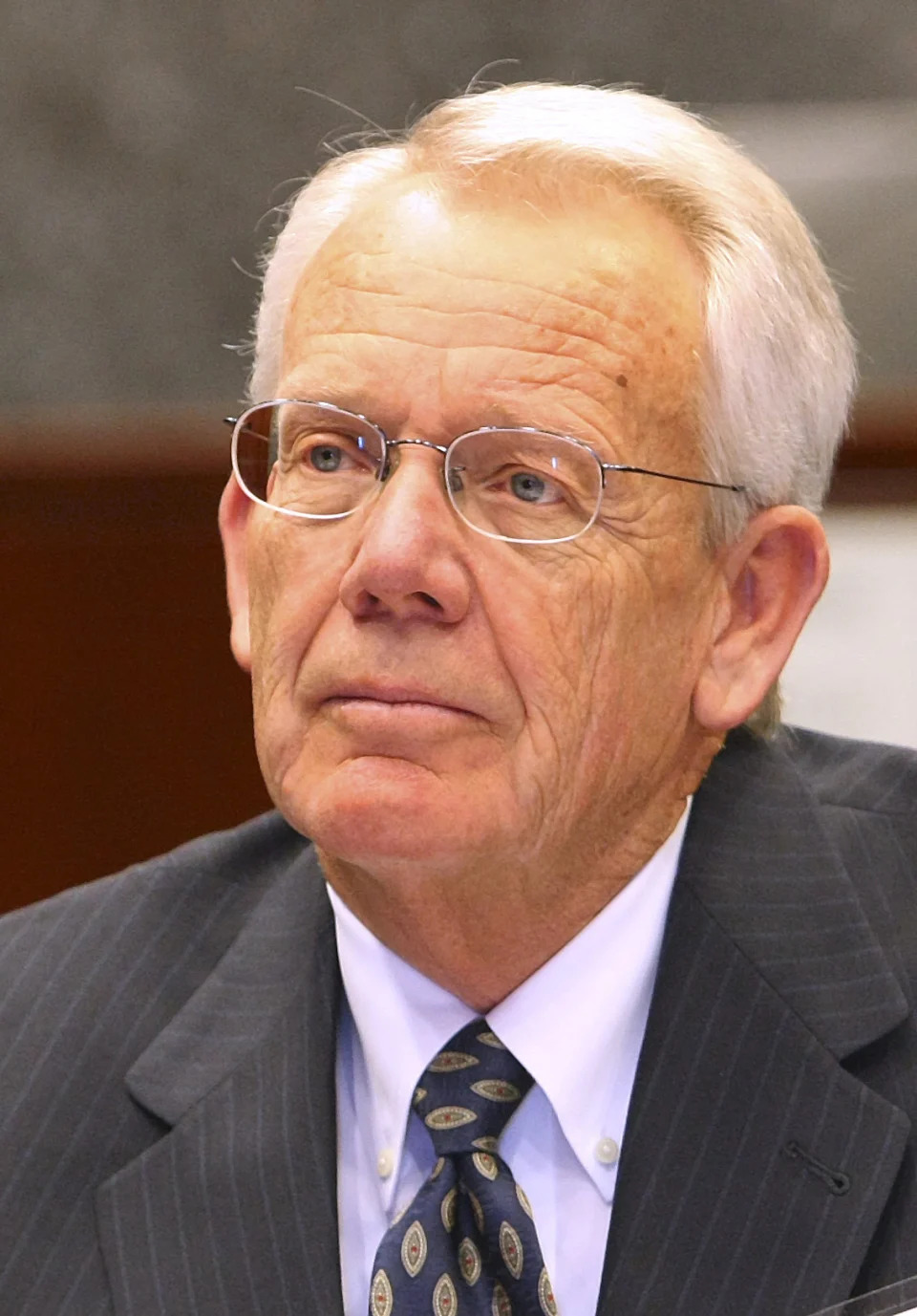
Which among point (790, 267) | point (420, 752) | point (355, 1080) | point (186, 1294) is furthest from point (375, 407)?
point (186, 1294)

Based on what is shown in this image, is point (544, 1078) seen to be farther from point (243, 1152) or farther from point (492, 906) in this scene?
point (243, 1152)

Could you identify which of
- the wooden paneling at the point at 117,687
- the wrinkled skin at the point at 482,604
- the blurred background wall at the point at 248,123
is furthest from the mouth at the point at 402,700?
the blurred background wall at the point at 248,123

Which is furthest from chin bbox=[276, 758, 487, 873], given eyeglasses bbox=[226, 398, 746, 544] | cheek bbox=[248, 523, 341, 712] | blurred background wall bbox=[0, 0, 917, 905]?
blurred background wall bbox=[0, 0, 917, 905]

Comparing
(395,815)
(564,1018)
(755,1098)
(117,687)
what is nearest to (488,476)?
(395,815)

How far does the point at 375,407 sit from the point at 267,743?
1.12ft

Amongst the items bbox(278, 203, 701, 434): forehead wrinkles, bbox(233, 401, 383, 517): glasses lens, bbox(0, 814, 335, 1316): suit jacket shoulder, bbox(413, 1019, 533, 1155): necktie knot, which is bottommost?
bbox(0, 814, 335, 1316): suit jacket shoulder

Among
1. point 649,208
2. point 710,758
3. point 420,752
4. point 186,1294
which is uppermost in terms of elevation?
point 649,208

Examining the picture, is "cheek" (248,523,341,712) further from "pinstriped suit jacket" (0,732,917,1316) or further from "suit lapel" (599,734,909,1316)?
"suit lapel" (599,734,909,1316)

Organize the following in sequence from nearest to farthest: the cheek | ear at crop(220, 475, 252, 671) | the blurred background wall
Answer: the cheek
ear at crop(220, 475, 252, 671)
the blurred background wall

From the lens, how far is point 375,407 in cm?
180

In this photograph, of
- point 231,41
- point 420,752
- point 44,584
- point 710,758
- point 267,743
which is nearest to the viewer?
point 420,752

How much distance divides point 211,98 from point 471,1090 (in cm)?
Answer: 290

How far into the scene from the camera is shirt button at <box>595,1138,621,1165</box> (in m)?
1.83

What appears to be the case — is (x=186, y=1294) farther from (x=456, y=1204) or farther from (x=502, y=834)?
(x=502, y=834)
